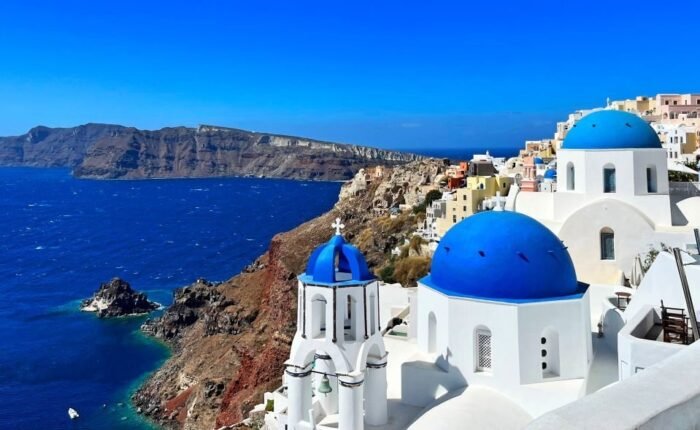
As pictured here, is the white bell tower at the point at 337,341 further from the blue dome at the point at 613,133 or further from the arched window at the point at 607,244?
the blue dome at the point at 613,133

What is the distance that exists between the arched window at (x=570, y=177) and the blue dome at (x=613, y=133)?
0.67m

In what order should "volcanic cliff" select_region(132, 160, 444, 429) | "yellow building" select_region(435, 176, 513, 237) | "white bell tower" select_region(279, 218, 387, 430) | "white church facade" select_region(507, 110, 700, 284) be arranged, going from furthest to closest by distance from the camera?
"yellow building" select_region(435, 176, 513, 237)
"volcanic cliff" select_region(132, 160, 444, 429)
"white church facade" select_region(507, 110, 700, 284)
"white bell tower" select_region(279, 218, 387, 430)

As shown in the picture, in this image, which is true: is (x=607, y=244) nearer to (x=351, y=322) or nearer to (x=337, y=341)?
(x=351, y=322)

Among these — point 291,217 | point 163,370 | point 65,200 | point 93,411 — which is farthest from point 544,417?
point 65,200

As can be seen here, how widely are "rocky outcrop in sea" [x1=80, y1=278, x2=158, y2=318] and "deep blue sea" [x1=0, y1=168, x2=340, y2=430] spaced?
1.28m

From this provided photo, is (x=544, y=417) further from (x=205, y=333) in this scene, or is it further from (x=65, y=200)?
(x=65, y=200)

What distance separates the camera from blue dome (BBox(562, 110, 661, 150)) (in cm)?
1825

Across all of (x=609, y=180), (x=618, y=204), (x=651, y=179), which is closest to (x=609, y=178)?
(x=609, y=180)

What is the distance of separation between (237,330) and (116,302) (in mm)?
16692

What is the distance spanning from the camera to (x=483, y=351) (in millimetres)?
12320

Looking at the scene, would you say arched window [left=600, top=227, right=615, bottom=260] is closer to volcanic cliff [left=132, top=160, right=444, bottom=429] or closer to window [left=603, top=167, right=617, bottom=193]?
window [left=603, top=167, right=617, bottom=193]

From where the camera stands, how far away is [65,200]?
493 feet

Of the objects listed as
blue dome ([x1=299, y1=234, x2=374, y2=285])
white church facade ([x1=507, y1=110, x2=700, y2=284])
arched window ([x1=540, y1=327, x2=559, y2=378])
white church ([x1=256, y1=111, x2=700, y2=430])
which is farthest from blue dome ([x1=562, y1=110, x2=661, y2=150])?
blue dome ([x1=299, y1=234, x2=374, y2=285])

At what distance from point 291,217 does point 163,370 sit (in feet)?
239
